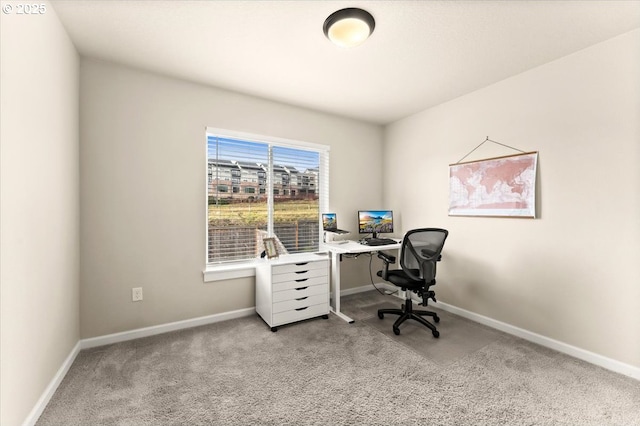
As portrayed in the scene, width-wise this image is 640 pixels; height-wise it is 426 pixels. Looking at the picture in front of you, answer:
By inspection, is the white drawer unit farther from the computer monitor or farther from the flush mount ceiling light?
the flush mount ceiling light

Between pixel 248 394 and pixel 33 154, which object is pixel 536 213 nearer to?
pixel 248 394

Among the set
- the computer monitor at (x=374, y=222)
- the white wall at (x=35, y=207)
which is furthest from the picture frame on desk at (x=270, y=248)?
the white wall at (x=35, y=207)

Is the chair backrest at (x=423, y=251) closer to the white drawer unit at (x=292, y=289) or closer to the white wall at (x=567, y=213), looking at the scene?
the white wall at (x=567, y=213)

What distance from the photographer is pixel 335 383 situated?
1.88 metres

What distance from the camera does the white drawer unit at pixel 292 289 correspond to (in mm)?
2723

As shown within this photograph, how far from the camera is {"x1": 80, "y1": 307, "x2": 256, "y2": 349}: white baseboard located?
2.34m

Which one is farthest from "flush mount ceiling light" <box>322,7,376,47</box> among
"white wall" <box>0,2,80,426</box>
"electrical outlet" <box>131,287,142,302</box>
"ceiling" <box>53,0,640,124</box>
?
"electrical outlet" <box>131,287,142,302</box>

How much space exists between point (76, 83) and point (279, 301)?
258 centimetres

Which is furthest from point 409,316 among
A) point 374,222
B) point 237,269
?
point 237,269

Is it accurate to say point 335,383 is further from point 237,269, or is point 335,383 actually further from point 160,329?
point 160,329

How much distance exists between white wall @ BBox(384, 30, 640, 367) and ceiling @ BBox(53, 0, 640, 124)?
0.26m

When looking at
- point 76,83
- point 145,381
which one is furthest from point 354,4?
point 145,381

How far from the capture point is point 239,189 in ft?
10.2

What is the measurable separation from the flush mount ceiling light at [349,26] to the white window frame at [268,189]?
4.97 ft
